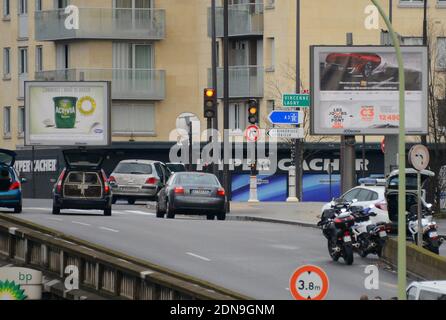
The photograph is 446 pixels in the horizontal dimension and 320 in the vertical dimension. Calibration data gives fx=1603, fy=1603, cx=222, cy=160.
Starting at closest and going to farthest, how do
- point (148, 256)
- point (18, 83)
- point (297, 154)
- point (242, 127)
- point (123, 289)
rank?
point (123, 289) → point (148, 256) → point (297, 154) → point (242, 127) → point (18, 83)

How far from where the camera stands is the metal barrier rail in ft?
75.9

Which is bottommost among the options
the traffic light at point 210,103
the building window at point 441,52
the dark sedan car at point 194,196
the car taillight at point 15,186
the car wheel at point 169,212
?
the car wheel at point 169,212

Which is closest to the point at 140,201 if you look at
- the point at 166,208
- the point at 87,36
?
the point at 166,208

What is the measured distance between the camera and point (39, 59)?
8000 cm

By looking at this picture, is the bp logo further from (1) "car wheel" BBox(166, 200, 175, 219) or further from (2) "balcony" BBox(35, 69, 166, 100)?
(2) "balcony" BBox(35, 69, 166, 100)

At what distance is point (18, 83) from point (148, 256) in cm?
5060

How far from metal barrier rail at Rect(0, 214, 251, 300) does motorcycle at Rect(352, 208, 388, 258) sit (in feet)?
23.1

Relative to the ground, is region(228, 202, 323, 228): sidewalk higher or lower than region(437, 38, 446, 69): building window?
lower

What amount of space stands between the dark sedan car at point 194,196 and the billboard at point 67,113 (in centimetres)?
1089

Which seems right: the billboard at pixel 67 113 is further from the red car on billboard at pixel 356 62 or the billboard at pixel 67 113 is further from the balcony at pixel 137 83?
the balcony at pixel 137 83

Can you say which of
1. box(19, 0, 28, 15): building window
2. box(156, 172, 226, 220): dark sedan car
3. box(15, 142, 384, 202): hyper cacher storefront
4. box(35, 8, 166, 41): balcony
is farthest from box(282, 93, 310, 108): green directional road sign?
box(19, 0, 28, 15): building window

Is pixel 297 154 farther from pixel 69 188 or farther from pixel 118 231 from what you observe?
pixel 118 231

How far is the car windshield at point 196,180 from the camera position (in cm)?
4412

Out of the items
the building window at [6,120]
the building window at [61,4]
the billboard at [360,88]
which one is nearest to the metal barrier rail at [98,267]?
the billboard at [360,88]
